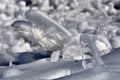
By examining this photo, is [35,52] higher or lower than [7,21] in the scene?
lower

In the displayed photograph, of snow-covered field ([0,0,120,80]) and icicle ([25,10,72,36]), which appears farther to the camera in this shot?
icicle ([25,10,72,36])

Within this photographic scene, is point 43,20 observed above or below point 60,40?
above

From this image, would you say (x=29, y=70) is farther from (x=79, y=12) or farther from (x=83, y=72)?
(x=79, y=12)

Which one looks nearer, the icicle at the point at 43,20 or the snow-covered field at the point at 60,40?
the snow-covered field at the point at 60,40

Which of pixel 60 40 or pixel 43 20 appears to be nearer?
pixel 60 40

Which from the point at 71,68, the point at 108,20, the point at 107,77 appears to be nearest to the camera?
the point at 107,77

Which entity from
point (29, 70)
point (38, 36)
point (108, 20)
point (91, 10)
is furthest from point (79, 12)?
point (29, 70)

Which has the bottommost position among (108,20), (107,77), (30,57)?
(107,77)

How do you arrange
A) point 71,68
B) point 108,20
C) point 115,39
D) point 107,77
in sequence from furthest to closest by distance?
point 108,20 → point 115,39 → point 71,68 → point 107,77
